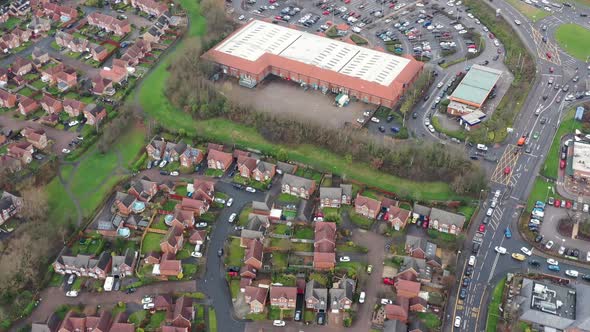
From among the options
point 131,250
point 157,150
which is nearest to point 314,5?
point 157,150

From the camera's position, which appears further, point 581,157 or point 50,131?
point 50,131

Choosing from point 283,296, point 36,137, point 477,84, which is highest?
point 477,84

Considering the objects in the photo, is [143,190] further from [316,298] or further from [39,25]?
[39,25]

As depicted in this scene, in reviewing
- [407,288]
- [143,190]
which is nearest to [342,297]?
[407,288]

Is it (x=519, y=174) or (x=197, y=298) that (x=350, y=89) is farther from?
(x=197, y=298)

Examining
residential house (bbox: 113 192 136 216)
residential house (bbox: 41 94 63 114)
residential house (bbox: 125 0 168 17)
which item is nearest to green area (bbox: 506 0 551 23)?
residential house (bbox: 125 0 168 17)

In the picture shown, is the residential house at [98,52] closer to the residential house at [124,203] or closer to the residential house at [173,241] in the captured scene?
the residential house at [124,203]
